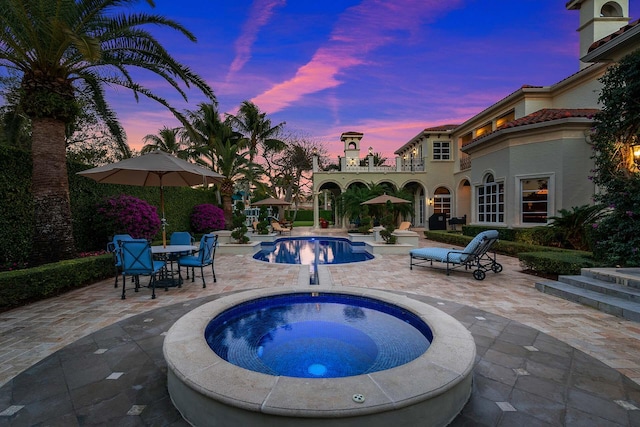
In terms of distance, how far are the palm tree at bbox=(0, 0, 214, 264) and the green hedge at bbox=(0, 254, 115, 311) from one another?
2.43 feet

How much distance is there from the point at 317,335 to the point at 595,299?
515cm

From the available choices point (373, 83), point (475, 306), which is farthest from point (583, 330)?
point (373, 83)

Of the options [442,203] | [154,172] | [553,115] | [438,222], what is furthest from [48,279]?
[442,203]

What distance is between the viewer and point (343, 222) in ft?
80.0

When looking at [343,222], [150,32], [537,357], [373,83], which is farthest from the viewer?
[343,222]

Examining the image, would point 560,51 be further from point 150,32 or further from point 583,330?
point 150,32

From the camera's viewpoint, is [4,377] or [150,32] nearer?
[4,377]

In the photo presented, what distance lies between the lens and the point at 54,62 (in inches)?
268

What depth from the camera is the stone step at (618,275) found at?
544cm

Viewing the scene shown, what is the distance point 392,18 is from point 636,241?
12277 millimetres

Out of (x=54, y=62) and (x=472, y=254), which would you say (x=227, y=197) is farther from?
(x=472, y=254)

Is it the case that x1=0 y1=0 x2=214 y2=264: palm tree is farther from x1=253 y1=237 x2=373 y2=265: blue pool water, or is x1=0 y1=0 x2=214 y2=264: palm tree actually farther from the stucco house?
the stucco house

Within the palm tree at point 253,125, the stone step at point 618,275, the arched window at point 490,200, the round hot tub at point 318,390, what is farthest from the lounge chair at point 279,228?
the round hot tub at point 318,390

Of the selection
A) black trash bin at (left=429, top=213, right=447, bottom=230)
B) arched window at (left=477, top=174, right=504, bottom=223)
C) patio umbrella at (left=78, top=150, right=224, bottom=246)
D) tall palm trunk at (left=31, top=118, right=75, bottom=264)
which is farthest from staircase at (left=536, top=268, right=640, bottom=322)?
black trash bin at (left=429, top=213, right=447, bottom=230)
